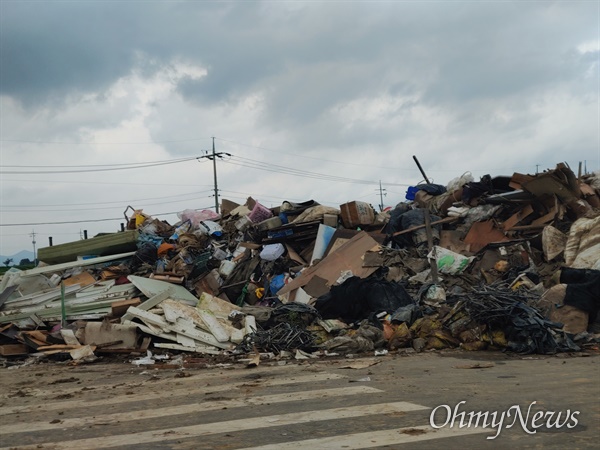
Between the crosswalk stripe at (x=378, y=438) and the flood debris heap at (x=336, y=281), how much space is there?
5152mm

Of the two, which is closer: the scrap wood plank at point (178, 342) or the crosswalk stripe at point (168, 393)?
the crosswalk stripe at point (168, 393)

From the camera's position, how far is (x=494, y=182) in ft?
51.4

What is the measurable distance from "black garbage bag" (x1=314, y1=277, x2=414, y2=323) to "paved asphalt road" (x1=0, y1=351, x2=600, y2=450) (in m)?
2.34

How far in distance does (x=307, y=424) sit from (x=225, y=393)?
6.55 ft

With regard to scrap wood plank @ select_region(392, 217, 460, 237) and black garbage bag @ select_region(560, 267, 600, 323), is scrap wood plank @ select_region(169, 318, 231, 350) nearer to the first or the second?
scrap wood plank @ select_region(392, 217, 460, 237)

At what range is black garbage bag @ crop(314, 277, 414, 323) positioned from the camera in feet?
39.3

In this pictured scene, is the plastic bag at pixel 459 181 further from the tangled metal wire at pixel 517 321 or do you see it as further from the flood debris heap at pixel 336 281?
the tangled metal wire at pixel 517 321

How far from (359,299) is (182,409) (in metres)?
6.37

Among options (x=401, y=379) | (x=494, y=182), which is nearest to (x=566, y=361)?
(x=401, y=379)

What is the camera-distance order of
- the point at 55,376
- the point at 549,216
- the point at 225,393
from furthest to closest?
the point at 549,216 → the point at 55,376 → the point at 225,393

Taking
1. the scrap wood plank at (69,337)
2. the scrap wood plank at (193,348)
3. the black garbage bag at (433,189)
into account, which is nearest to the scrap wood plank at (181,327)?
the scrap wood plank at (193,348)

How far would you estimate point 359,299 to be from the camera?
1220cm

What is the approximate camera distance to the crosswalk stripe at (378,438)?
476cm

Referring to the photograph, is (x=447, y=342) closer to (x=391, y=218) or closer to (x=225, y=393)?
(x=225, y=393)
